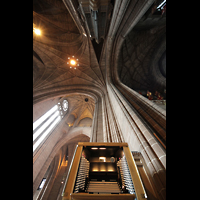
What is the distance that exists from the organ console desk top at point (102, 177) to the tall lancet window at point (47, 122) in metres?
7.80

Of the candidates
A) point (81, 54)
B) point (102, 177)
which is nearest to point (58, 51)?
point (81, 54)

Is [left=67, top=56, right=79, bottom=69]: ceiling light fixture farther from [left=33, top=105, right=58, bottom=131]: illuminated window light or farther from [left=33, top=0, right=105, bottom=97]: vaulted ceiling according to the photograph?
[left=33, top=105, right=58, bottom=131]: illuminated window light

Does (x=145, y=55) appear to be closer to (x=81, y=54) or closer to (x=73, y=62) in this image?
(x=81, y=54)

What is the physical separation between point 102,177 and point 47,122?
988 centimetres

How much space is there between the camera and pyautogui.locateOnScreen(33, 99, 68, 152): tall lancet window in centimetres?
820

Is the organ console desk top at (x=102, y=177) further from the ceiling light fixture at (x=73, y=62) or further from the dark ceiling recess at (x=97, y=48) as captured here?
the ceiling light fixture at (x=73, y=62)

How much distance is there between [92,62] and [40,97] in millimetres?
6390

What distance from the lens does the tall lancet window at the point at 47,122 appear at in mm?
8203

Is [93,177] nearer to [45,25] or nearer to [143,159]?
[143,159]

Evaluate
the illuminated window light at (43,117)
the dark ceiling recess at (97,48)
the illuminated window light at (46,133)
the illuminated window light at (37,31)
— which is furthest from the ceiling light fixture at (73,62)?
the illuminated window light at (46,133)
